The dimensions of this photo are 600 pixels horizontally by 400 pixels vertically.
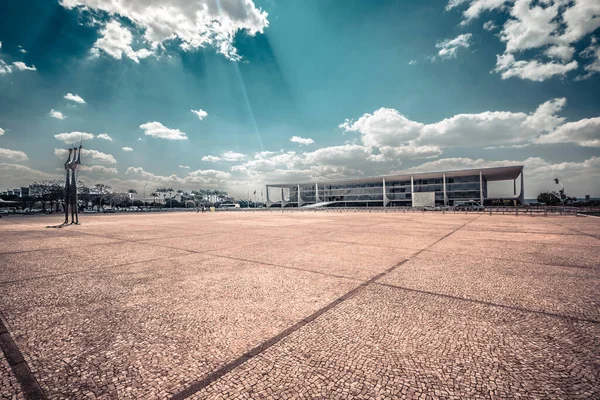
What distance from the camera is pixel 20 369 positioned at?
10.4ft

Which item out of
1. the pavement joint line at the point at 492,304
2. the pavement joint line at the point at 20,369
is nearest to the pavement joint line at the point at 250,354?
the pavement joint line at the point at 492,304

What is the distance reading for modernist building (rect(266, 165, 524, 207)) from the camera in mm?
86062

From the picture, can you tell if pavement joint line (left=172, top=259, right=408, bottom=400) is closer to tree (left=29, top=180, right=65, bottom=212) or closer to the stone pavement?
the stone pavement

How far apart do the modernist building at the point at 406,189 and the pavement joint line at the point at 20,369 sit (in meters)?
95.2

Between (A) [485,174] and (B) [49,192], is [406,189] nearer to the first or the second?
(A) [485,174]

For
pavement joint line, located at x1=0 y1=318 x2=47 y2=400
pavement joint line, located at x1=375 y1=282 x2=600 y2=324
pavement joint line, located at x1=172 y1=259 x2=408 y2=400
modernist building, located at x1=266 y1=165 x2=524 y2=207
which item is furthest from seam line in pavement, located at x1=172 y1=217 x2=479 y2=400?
modernist building, located at x1=266 y1=165 x2=524 y2=207

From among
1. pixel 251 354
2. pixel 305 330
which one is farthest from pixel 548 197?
pixel 251 354

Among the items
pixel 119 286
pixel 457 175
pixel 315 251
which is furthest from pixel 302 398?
pixel 457 175

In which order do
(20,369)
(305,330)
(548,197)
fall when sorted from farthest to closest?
(548,197) < (305,330) < (20,369)

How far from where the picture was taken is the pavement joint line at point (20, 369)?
2.76 m

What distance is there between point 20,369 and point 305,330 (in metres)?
3.51

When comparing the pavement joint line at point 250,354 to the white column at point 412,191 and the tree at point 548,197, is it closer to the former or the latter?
the white column at point 412,191

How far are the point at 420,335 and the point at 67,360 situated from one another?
469 centimetres

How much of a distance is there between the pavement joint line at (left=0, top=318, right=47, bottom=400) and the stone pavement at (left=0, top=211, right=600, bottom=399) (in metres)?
0.03
